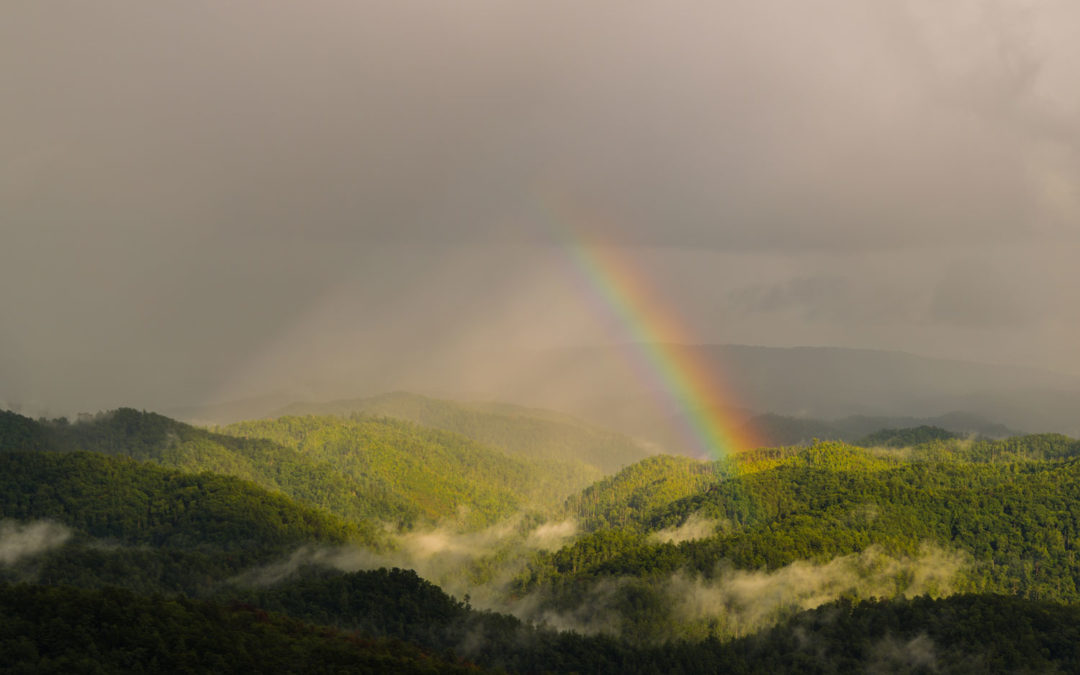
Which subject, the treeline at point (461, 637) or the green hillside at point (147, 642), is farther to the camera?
the treeline at point (461, 637)

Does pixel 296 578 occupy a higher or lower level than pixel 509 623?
higher

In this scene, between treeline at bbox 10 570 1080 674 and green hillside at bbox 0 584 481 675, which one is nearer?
green hillside at bbox 0 584 481 675

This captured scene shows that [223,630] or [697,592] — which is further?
[697,592]

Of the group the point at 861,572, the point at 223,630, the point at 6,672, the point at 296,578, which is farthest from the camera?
the point at 861,572

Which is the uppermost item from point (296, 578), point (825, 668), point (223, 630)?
point (296, 578)

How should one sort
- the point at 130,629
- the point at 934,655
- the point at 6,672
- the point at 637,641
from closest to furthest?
the point at 6,672
the point at 130,629
the point at 934,655
the point at 637,641

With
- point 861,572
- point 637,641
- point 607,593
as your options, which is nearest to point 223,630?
point 637,641

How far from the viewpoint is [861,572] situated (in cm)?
19612

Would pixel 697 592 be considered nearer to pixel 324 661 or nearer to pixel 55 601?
pixel 324 661

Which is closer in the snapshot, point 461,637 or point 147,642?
point 147,642

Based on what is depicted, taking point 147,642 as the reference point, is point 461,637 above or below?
above

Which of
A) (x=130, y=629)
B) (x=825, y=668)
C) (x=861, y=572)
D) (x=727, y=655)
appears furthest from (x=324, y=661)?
(x=861, y=572)

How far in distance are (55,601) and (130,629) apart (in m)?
10.5

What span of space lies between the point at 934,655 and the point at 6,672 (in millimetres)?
134265
